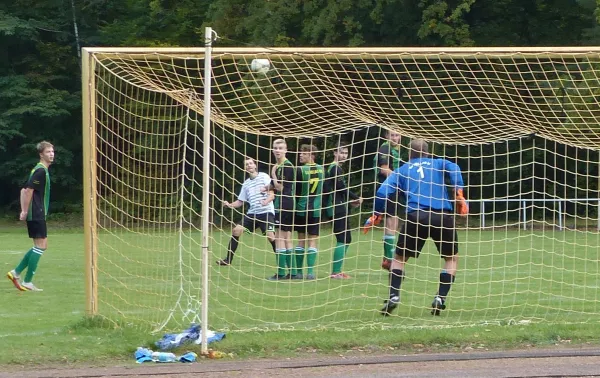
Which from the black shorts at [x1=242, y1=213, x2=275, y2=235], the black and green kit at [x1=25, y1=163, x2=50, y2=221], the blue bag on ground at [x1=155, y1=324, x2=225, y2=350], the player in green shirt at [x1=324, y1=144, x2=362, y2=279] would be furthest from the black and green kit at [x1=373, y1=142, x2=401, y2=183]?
Answer: the blue bag on ground at [x1=155, y1=324, x2=225, y2=350]

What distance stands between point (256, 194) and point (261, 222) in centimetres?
44

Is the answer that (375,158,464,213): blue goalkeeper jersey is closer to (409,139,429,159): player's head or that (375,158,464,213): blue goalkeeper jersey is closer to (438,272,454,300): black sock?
(409,139,429,159): player's head

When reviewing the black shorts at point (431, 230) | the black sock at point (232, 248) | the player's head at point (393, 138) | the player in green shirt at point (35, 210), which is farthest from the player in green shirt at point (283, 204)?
the black shorts at point (431, 230)

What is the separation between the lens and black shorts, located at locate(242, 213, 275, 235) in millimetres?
14398

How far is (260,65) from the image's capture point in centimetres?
997

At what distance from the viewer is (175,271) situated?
1305cm

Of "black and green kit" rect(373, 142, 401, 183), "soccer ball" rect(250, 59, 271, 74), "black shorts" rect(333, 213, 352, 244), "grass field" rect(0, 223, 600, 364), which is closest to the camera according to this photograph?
"grass field" rect(0, 223, 600, 364)

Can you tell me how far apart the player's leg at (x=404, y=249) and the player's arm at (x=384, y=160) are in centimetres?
181

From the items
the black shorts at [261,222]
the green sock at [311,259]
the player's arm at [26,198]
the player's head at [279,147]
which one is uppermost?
the player's head at [279,147]

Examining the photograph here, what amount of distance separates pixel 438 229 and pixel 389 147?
7.29ft

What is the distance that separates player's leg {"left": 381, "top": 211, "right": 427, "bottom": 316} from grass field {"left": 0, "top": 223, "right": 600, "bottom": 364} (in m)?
0.20

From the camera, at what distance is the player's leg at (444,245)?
10.1 metres

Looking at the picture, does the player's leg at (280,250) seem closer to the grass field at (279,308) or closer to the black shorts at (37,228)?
the grass field at (279,308)

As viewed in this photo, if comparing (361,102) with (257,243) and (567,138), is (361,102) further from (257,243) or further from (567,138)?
(257,243)
